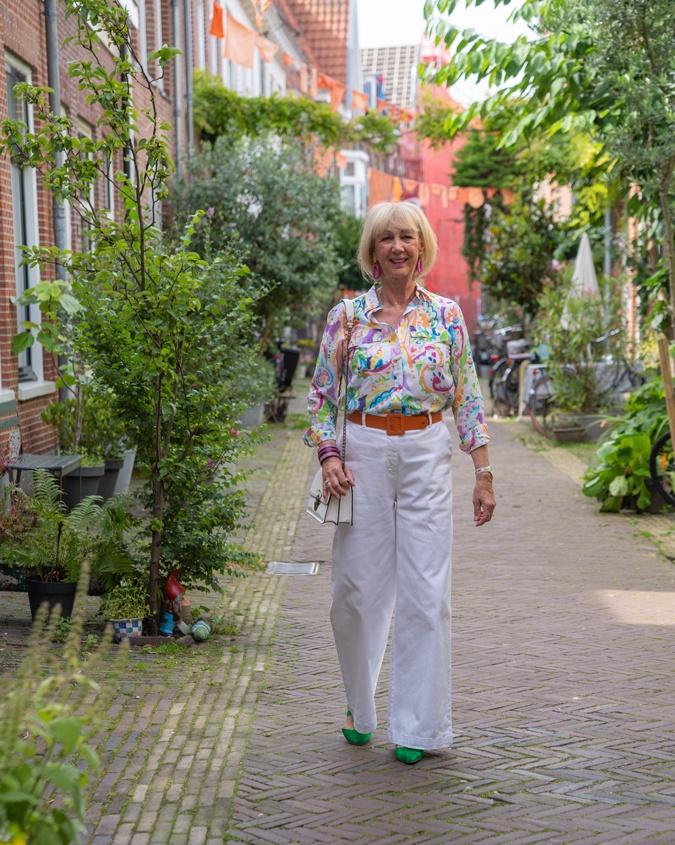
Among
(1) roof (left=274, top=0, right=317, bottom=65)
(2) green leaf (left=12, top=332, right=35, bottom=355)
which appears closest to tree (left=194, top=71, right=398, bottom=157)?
(1) roof (left=274, top=0, right=317, bottom=65)

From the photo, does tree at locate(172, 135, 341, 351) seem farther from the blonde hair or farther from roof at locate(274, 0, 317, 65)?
roof at locate(274, 0, 317, 65)

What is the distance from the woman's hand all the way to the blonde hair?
2.25ft

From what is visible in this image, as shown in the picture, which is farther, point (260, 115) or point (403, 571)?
point (260, 115)

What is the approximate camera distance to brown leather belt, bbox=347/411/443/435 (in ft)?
13.6

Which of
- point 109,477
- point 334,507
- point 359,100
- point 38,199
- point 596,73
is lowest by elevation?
point 109,477

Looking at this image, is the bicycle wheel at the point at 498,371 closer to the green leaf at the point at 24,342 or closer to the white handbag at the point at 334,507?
the green leaf at the point at 24,342

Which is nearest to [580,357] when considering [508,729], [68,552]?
[68,552]

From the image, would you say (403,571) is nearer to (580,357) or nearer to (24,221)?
(24,221)

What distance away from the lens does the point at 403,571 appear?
4152 mm

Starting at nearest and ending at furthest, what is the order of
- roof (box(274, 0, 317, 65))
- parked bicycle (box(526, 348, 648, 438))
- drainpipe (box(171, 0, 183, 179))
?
parked bicycle (box(526, 348, 648, 438)) → drainpipe (box(171, 0, 183, 179)) → roof (box(274, 0, 317, 65))

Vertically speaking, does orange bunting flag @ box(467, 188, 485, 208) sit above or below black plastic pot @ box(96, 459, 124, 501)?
→ above

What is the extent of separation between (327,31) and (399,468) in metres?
36.8

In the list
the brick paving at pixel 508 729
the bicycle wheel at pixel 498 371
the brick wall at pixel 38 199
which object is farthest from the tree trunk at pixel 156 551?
the bicycle wheel at pixel 498 371

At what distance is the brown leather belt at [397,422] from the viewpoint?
13.6 feet
